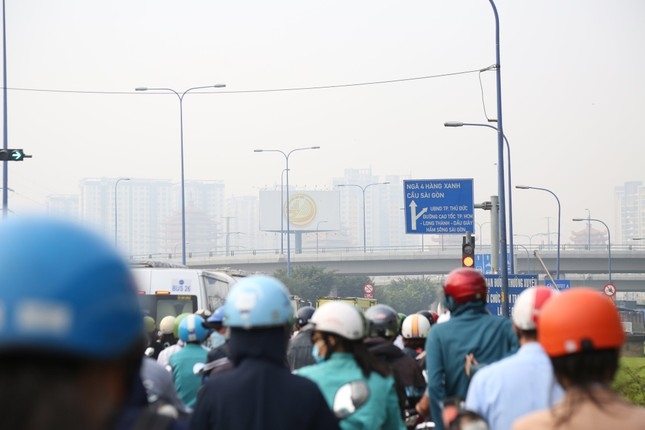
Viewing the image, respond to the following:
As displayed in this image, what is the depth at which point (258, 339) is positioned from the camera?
488 centimetres

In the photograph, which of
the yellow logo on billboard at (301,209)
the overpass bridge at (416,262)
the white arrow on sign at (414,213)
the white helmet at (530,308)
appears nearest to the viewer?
the white helmet at (530,308)

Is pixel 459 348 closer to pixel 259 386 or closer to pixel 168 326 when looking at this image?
pixel 259 386

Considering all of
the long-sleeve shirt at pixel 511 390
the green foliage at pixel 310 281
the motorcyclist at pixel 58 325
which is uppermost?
the motorcyclist at pixel 58 325

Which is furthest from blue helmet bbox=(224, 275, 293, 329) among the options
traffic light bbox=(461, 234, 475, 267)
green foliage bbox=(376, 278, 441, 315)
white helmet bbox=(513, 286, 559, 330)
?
green foliage bbox=(376, 278, 441, 315)

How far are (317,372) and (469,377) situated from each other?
5.02ft

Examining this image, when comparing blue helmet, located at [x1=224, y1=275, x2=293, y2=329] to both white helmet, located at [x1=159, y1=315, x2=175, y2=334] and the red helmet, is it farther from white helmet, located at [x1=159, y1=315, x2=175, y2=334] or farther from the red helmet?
white helmet, located at [x1=159, y1=315, x2=175, y2=334]

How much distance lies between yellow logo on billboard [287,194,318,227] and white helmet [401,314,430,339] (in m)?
126

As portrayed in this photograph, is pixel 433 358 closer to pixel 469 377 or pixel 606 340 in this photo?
pixel 469 377

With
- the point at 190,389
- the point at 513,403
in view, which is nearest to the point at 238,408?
the point at 513,403

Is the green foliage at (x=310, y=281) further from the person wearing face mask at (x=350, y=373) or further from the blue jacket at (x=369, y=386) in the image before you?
the blue jacket at (x=369, y=386)

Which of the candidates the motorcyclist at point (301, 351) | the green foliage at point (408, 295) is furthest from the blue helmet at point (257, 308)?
the green foliage at point (408, 295)

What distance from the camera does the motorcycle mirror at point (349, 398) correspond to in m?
5.94

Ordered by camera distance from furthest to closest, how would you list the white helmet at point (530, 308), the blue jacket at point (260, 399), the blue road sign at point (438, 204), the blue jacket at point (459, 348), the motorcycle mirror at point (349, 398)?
the blue road sign at point (438, 204) → the blue jacket at point (459, 348) → the motorcycle mirror at point (349, 398) → the white helmet at point (530, 308) → the blue jacket at point (260, 399)

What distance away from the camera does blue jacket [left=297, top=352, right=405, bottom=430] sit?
5.95 m
